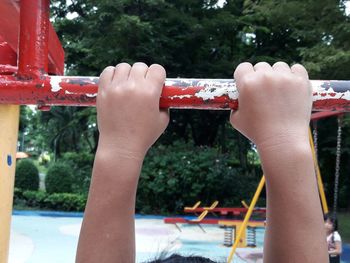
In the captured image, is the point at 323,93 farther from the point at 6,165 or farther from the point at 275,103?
the point at 6,165

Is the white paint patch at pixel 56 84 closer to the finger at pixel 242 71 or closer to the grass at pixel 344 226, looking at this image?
the finger at pixel 242 71

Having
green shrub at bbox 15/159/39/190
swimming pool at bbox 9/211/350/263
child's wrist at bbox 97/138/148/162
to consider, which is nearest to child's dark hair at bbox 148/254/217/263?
child's wrist at bbox 97/138/148/162

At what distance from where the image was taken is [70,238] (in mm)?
8547

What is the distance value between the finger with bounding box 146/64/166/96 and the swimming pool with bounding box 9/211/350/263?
5106 millimetres

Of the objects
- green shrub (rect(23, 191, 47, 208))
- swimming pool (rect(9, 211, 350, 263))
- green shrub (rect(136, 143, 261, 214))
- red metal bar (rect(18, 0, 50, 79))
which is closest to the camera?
red metal bar (rect(18, 0, 50, 79))

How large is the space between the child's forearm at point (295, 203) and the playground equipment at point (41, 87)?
14 centimetres

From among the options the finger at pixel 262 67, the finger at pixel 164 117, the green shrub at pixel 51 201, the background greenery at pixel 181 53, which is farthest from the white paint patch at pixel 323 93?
the green shrub at pixel 51 201

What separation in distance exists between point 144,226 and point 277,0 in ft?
16.9

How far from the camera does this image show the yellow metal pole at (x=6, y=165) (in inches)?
51.2

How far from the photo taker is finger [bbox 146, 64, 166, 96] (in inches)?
30.6

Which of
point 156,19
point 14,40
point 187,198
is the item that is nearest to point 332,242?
point 14,40

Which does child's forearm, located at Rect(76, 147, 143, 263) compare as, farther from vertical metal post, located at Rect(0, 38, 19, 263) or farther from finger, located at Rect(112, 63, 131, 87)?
vertical metal post, located at Rect(0, 38, 19, 263)

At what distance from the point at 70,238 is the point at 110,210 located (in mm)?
8223

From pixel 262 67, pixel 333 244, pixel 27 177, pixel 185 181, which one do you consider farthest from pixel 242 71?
pixel 27 177
